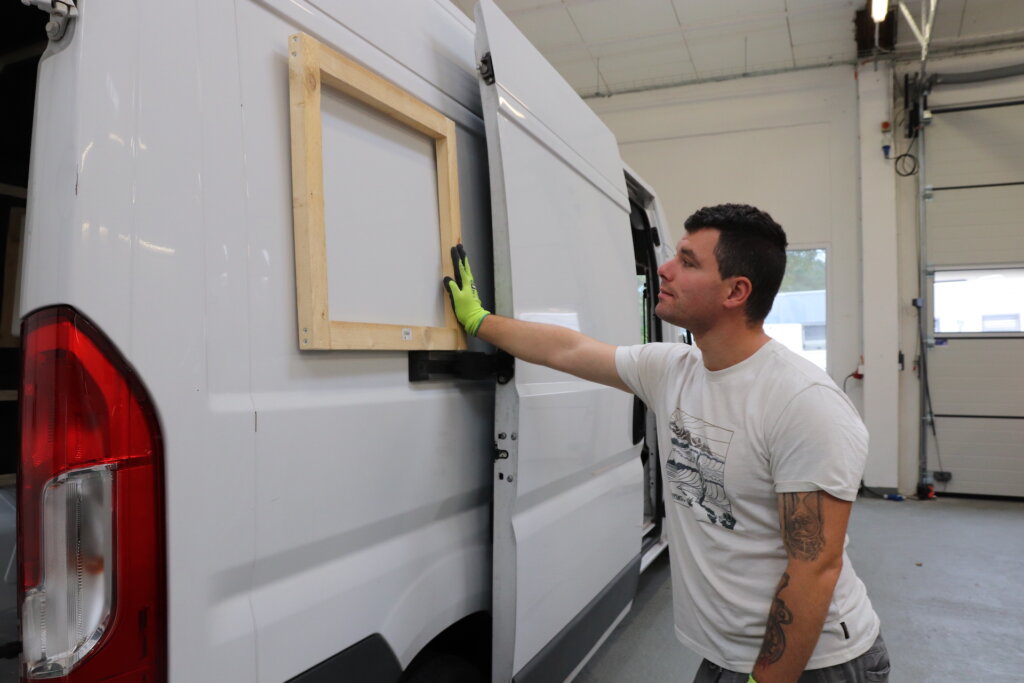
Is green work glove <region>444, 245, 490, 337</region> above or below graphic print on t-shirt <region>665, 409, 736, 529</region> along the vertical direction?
above

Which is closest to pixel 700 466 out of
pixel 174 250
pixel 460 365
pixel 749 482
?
pixel 749 482

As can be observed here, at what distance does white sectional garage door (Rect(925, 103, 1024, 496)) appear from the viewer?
7.08 m

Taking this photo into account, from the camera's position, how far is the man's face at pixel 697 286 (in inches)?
64.4

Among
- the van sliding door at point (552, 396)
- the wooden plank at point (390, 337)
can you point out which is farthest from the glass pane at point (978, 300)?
the wooden plank at point (390, 337)

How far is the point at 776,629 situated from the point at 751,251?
0.85 meters

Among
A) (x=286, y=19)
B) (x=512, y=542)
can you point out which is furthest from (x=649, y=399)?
(x=286, y=19)

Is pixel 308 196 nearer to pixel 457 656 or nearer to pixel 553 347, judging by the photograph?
pixel 553 347

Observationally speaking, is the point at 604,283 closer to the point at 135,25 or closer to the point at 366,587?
the point at 366,587

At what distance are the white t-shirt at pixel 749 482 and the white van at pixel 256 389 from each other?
40 centimetres

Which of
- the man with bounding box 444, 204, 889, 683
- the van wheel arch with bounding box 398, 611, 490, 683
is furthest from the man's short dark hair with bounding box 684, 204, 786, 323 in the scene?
the van wheel arch with bounding box 398, 611, 490, 683

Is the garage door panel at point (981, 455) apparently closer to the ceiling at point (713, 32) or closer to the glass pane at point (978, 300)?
the glass pane at point (978, 300)

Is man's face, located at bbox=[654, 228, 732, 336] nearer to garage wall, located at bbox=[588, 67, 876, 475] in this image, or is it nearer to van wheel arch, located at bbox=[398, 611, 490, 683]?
van wheel arch, located at bbox=[398, 611, 490, 683]

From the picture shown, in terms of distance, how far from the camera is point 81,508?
927 mm

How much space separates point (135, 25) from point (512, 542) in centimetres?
131
